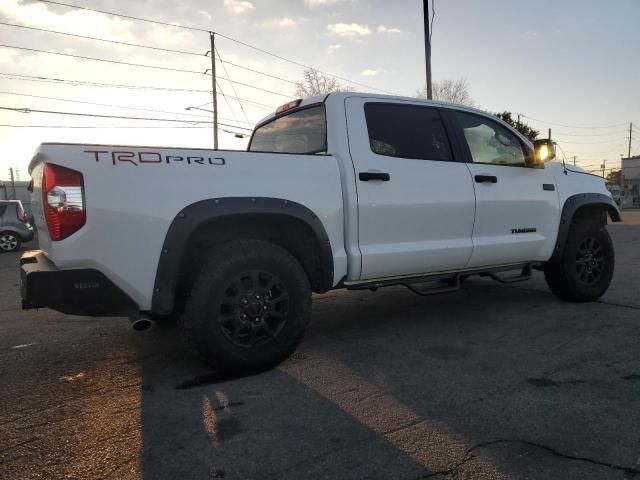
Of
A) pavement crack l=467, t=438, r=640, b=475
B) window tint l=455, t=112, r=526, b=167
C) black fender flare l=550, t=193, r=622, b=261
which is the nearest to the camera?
pavement crack l=467, t=438, r=640, b=475

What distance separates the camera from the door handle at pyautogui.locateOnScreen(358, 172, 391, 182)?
3.79 meters

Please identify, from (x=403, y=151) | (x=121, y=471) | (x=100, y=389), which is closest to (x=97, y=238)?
(x=100, y=389)

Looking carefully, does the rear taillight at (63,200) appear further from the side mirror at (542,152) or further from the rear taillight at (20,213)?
the rear taillight at (20,213)

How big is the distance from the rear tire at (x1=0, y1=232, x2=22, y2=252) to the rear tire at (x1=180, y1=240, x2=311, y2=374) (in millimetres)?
14191

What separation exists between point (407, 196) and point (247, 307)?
1.56 metres

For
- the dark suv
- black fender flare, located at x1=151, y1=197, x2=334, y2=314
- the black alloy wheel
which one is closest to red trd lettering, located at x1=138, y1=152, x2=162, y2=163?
black fender flare, located at x1=151, y1=197, x2=334, y2=314

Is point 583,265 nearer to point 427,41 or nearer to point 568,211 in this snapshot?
point 568,211

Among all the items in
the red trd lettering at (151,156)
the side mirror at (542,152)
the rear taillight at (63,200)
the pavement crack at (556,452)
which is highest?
the side mirror at (542,152)

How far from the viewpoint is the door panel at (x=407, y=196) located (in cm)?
386

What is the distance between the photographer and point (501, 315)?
5.08 metres

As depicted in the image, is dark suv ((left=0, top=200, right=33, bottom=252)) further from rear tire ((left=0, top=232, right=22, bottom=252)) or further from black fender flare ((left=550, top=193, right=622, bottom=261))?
black fender flare ((left=550, top=193, right=622, bottom=261))

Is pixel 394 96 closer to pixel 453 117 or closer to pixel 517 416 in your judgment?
pixel 453 117

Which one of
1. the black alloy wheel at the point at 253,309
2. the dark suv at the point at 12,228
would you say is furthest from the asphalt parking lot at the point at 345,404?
the dark suv at the point at 12,228

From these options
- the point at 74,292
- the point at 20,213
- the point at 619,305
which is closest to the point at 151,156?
the point at 74,292
